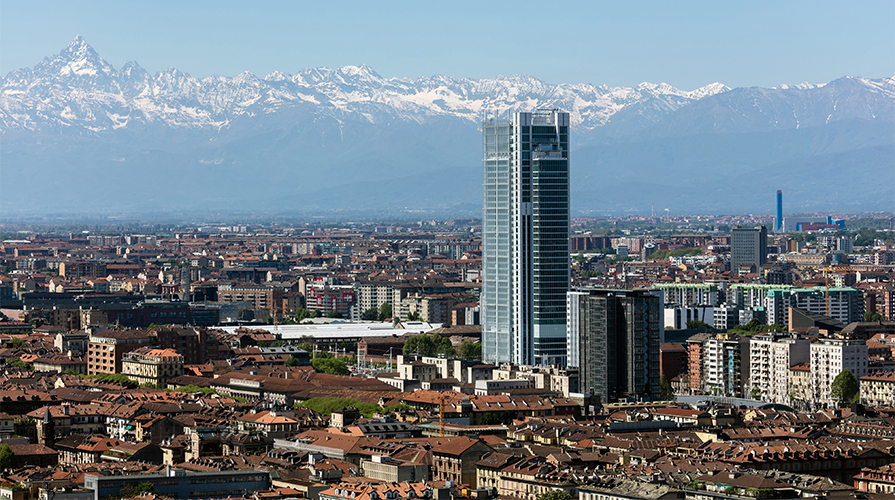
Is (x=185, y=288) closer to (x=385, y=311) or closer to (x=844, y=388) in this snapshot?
(x=385, y=311)

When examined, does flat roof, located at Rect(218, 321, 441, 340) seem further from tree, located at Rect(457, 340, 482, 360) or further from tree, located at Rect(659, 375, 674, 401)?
tree, located at Rect(659, 375, 674, 401)

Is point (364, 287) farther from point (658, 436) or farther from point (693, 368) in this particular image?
point (658, 436)

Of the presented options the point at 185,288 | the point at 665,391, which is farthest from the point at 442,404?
the point at 185,288

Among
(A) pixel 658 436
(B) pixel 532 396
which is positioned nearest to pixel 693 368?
(B) pixel 532 396

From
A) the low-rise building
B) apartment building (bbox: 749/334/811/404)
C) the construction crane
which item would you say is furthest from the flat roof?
the low-rise building

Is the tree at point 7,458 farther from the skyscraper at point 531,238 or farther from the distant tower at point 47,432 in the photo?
the skyscraper at point 531,238

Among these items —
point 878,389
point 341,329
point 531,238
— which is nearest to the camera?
point 878,389
